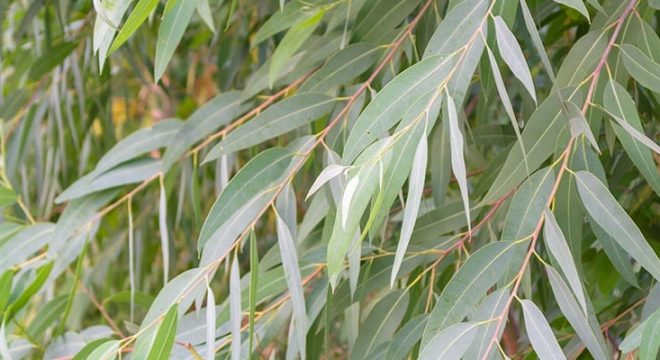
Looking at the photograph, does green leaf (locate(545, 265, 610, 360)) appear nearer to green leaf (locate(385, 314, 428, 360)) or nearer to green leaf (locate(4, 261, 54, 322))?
green leaf (locate(385, 314, 428, 360))

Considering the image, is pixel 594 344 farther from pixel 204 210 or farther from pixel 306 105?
pixel 204 210

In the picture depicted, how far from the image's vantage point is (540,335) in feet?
2.69

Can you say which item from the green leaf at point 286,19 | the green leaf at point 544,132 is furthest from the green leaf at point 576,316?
the green leaf at point 286,19

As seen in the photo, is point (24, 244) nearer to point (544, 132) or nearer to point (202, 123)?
point (202, 123)

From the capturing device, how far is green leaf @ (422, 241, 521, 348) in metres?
0.86

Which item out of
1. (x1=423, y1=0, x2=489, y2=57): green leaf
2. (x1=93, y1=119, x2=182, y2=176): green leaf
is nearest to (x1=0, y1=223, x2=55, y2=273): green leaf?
(x1=93, y1=119, x2=182, y2=176): green leaf

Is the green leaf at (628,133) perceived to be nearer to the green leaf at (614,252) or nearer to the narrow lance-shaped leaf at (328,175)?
the green leaf at (614,252)

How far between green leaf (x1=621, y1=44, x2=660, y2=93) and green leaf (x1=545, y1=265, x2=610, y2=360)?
8.1 inches

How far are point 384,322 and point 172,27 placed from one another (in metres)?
0.36

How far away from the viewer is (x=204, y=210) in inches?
83.2

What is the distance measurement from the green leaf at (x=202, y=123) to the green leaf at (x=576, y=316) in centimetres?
55

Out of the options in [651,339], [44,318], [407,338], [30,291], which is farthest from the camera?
[44,318]

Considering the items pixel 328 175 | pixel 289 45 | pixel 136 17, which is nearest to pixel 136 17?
pixel 136 17

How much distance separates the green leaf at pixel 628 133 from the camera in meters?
0.89
